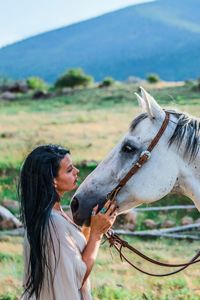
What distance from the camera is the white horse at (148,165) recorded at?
3904 millimetres

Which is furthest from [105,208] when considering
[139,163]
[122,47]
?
[122,47]

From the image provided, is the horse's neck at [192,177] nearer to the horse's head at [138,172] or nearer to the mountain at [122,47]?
the horse's head at [138,172]

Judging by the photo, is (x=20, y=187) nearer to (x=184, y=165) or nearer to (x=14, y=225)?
(x=184, y=165)

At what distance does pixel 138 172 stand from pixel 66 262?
882 mm

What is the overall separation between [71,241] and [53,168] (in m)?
0.39

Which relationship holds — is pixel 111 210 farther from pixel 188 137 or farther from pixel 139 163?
pixel 188 137

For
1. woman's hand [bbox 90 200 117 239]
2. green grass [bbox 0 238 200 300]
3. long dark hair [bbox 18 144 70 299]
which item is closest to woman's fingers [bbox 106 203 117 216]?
woman's hand [bbox 90 200 117 239]

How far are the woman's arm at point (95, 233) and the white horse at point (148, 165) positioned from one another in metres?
0.26


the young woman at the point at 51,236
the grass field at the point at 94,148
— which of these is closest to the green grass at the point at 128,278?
the grass field at the point at 94,148

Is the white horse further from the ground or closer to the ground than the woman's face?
closer to the ground

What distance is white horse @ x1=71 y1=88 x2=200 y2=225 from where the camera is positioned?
390 cm

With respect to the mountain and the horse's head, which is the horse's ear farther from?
the mountain

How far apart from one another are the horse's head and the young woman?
16.6 inches

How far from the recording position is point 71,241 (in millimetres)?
3311
